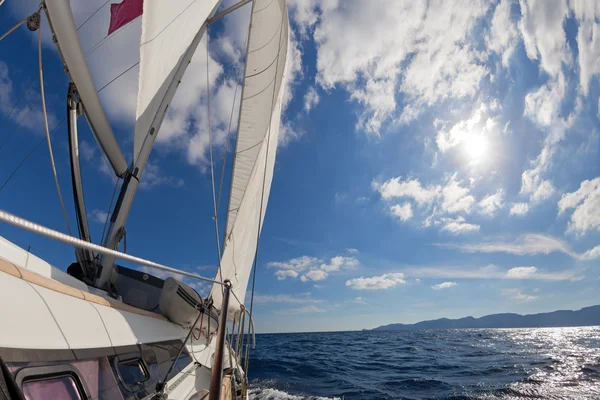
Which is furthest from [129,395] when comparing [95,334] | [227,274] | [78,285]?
[227,274]

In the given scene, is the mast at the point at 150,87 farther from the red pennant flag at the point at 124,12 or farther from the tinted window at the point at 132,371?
the tinted window at the point at 132,371

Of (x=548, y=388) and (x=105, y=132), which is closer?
(x=105, y=132)

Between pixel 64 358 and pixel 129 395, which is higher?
pixel 64 358

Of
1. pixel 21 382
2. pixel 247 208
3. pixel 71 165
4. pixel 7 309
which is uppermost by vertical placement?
pixel 71 165

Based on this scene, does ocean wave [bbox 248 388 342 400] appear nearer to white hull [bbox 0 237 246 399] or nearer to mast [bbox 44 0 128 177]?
white hull [bbox 0 237 246 399]

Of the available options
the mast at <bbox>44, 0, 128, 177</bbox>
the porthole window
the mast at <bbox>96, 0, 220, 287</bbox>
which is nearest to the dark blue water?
the mast at <bbox>96, 0, 220, 287</bbox>

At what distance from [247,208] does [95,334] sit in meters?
Result: 4.07

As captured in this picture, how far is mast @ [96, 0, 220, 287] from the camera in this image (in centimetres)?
429

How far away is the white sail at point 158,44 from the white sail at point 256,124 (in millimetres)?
2061

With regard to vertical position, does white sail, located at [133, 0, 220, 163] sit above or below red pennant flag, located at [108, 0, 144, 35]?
below

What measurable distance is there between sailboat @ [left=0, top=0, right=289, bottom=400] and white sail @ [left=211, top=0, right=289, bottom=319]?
0.10 ft

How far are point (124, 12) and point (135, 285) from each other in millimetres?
4576

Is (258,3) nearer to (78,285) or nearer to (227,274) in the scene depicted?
(227,274)

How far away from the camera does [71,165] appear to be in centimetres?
491
